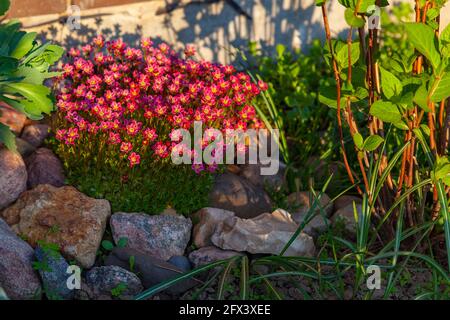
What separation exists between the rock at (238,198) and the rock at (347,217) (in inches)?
16.6

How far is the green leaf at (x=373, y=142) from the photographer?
4066 millimetres

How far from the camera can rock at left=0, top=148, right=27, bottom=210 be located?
4590 mm

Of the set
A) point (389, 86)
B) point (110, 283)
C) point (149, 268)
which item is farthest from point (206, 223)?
point (389, 86)

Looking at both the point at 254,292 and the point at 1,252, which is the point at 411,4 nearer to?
the point at 254,292

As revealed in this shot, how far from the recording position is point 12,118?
5.16m

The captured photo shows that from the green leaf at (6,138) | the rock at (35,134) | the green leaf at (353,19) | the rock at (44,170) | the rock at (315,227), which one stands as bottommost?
the rock at (315,227)

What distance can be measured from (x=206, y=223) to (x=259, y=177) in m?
0.71

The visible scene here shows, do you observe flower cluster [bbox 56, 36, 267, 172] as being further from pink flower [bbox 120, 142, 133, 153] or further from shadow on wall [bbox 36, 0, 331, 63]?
shadow on wall [bbox 36, 0, 331, 63]

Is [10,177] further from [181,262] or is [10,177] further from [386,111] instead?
[386,111]

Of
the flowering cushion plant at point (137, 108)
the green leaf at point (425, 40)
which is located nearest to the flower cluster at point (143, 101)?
the flowering cushion plant at point (137, 108)

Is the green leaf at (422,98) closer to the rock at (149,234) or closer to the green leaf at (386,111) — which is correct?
the green leaf at (386,111)

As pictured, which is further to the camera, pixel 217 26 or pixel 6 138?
pixel 217 26
